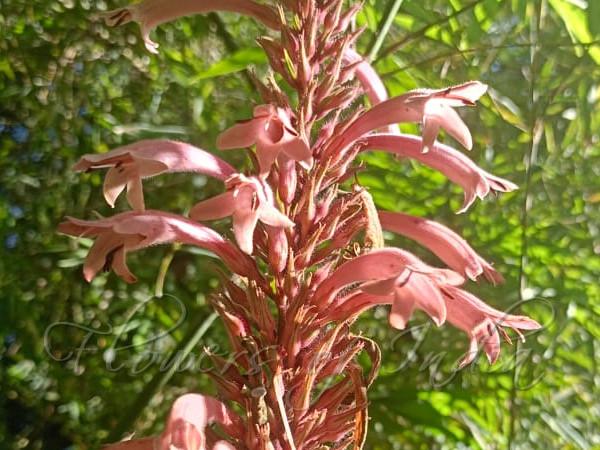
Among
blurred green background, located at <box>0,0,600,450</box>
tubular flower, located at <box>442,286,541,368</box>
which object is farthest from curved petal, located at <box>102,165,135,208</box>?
blurred green background, located at <box>0,0,600,450</box>

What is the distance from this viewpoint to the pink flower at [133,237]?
73 cm

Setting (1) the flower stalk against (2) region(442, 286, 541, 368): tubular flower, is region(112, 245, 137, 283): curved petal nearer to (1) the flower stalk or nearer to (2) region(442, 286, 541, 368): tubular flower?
(1) the flower stalk

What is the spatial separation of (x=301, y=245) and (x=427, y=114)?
0.17 m

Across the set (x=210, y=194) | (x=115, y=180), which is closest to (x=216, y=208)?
(x=115, y=180)

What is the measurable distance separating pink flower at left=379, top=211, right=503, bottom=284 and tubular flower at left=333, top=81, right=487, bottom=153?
106mm

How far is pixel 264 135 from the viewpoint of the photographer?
674 mm

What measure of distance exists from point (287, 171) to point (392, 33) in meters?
0.96

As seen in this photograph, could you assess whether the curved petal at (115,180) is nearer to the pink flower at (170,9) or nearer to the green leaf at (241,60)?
the pink flower at (170,9)

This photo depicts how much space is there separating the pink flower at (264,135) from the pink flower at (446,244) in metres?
0.20

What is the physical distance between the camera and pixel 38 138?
1.56 m

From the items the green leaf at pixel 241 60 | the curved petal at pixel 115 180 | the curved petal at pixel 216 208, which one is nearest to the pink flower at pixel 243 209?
the curved petal at pixel 216 208

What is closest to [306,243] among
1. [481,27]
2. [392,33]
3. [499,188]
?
[499,188]

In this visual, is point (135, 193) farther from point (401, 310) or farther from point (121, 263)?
point (401, 310)

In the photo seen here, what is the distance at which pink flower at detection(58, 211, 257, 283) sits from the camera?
0.73 metres
